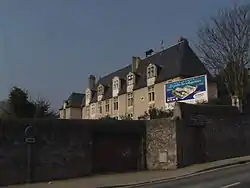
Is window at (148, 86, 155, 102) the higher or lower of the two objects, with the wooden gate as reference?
higher

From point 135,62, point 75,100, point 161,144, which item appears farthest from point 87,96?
point 161,144

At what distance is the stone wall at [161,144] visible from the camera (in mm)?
27188

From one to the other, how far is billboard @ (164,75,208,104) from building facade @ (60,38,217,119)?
24.9ft

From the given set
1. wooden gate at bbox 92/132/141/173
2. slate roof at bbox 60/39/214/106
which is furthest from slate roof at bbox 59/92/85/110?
wooden gate at bbox 92/132/141/173

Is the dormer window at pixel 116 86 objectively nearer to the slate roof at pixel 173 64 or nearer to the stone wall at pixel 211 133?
the slate roof at pixel 173 64

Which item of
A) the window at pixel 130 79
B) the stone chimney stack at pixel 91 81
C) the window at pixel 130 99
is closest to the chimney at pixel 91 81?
the stone chimney stack at pixel 91 81

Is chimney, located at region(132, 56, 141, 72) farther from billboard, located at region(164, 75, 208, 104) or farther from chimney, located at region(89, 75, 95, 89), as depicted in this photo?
billboard, located at region(164, 75, 208, 104)

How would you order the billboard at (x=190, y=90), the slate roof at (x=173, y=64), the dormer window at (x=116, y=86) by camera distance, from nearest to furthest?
1. the billboard at (x=190, y=90)
2. the slate roof at (x=173, y=64)
3. the dormer window at (x=116, y=86)

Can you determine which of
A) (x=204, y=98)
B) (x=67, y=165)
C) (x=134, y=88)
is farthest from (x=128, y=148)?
(x=134, y=88)

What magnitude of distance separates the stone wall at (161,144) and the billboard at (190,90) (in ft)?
27.5

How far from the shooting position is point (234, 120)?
101 ft

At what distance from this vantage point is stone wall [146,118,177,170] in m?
27.2

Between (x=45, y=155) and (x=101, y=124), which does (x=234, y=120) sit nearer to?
(x=101, y=124)

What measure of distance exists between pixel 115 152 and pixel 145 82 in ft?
108
